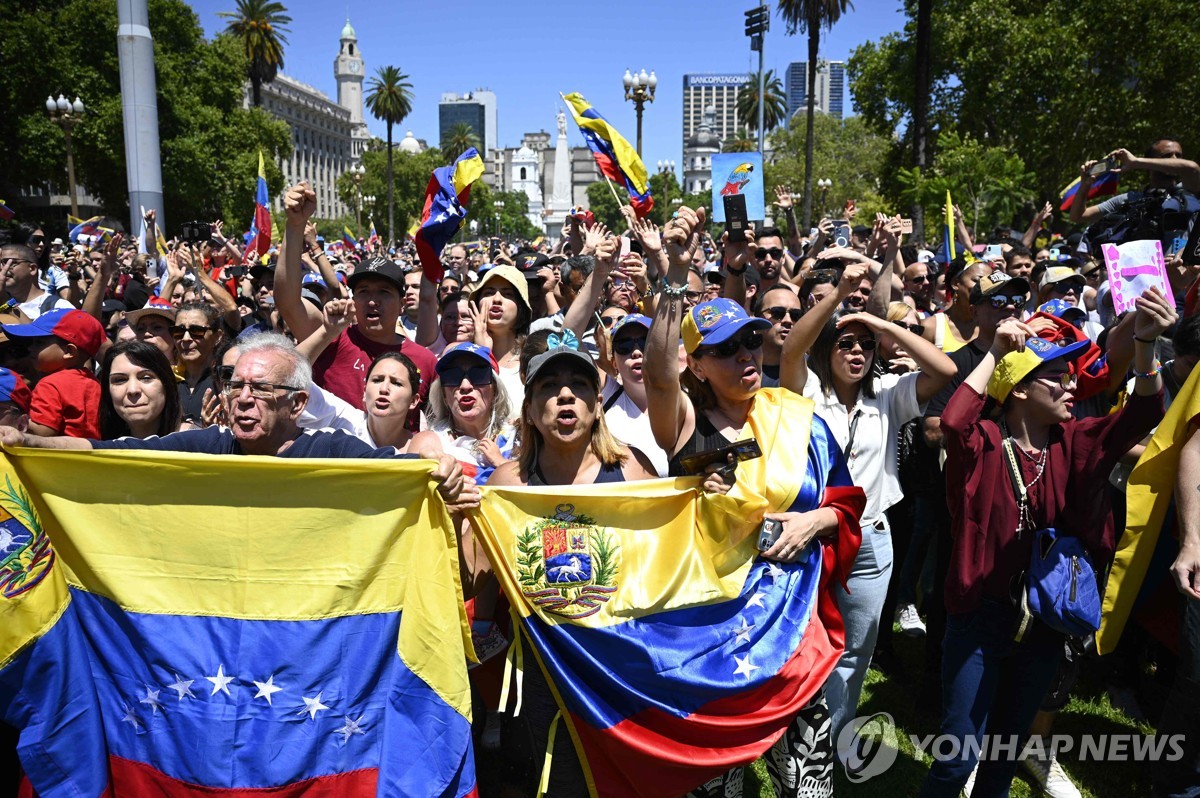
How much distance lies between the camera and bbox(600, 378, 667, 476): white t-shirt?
4402 mm

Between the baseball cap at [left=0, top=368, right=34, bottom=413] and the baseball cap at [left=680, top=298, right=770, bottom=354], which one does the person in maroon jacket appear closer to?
the baseball cap at [left=680, top=298, right=770, bottom=354]

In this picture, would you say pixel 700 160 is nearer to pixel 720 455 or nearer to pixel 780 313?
pixel 780 313

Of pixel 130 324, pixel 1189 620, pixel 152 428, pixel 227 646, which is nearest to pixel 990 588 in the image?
pixel 1189 620

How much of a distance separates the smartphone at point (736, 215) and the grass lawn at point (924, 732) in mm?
3350

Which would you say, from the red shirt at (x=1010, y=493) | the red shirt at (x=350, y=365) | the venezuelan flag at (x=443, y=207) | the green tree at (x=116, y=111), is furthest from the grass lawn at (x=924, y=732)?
the green tree at (x=116, y=111)

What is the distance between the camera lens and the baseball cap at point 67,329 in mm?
4559

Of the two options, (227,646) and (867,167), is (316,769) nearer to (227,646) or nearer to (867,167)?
(227,646)

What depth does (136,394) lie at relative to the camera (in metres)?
3.97

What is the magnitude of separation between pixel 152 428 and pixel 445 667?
2046mm

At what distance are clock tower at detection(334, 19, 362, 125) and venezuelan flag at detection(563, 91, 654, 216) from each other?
7897 inches

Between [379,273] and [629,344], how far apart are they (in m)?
1.56

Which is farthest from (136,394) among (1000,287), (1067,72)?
(1067,72)

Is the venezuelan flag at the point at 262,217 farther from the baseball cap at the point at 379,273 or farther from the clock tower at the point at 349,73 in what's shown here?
the clock tower at the point at 349,73

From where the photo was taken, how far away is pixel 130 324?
18.3 feet
